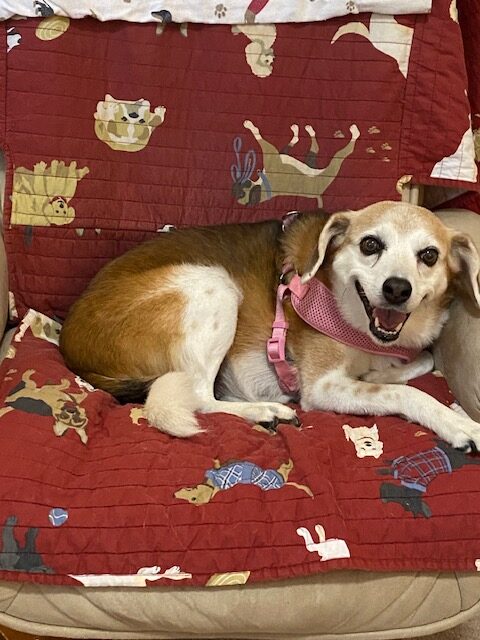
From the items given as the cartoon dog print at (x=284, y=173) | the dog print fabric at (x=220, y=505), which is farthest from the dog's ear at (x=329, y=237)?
the dog print fabric at (x=220, y=505)

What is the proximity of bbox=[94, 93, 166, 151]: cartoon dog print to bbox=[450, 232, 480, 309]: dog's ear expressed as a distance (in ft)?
3.14

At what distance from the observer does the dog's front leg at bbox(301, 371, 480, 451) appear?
1.67 metres

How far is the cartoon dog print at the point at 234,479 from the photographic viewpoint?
148cm

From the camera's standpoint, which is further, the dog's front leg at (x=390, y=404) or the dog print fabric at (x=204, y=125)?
the dog print fabric at (x=204, y=125)

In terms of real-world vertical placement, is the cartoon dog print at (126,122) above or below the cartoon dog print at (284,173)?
above

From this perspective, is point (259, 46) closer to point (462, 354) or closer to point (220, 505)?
point (462, 354)

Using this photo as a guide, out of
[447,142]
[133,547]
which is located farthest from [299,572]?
[447,142]

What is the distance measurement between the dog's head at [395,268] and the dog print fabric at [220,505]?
33cm

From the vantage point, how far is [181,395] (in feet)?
5.77

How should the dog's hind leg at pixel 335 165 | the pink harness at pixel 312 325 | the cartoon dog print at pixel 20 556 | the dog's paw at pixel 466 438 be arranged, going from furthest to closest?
the dog's hind leg at pixel 335 165 < the pink harness at pixel 312 325 < the dog's paw at pixel 466 438 < the cartoon dog print at pixel 20 556

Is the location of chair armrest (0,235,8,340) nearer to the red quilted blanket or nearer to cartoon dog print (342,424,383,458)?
the red quilted blanket

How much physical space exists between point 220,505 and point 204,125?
48.1 inches

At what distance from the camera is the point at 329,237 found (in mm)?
1934

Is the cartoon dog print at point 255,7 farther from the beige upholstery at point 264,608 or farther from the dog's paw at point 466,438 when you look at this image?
the beige upholstery at point 264,608
